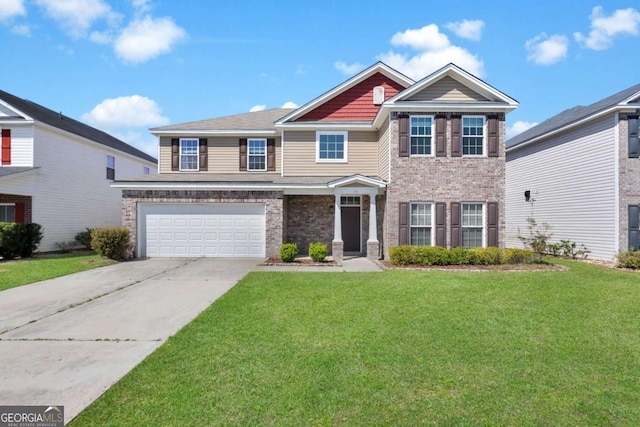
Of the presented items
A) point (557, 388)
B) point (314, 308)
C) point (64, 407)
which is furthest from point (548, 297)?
point (64, 407)

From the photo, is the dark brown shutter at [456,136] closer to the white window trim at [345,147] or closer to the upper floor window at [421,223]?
the upper floor window at [421,223]

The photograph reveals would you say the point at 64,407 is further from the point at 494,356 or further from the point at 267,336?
the point at 494,356

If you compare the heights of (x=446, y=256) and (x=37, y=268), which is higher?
(x=446, y=256)

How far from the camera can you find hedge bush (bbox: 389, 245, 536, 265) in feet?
39.5

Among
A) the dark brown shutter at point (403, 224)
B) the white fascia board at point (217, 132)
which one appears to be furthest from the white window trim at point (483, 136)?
the white fascia board at point (217, 132)

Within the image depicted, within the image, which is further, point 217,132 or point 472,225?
point 217,132

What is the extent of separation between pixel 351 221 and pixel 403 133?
4.66m

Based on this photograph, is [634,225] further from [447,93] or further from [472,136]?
[447,93]

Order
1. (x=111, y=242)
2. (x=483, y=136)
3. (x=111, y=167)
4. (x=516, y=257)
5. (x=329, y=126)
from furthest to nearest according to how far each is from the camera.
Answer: (x=111, y=167) → (x=329, y=126) → (x=483, y=136) → (x=111, y=242) → (x=516, y=257)

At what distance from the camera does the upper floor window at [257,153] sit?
55.6ft

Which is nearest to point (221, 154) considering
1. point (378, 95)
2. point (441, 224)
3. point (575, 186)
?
point (378, 95)

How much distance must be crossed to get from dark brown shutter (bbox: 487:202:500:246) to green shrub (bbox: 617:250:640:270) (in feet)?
13.2

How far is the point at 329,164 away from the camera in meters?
15.9

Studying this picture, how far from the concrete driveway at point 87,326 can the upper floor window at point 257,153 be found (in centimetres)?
744
